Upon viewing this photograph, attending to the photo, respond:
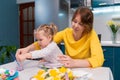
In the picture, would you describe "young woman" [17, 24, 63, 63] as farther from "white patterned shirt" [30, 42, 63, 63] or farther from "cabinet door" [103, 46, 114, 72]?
"cabinet door" [103, 46, 114, 72]

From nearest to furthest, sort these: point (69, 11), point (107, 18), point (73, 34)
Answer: point (73, 34) → point (107, 18) → point (69, 11)

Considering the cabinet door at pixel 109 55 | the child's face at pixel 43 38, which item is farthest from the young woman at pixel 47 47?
the cabinet door at pixel 109 55

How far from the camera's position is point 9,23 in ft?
16.8

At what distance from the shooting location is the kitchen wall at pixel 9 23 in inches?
195

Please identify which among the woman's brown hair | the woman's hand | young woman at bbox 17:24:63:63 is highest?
the woman's brown hair

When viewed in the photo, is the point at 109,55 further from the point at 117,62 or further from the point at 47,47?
the point at 47,47

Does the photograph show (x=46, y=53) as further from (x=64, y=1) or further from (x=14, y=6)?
(x=14, y=6)

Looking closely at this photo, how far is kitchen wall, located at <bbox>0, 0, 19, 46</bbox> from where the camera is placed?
495 cm

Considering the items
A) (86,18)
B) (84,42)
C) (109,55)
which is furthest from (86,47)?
(109,55)

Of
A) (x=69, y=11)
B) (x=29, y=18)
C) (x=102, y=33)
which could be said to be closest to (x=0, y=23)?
(x=29, y=18)

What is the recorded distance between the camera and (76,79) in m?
0.97

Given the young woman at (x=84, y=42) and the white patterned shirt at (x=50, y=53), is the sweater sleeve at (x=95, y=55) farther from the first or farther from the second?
the white patterned shirt at (x=50, y=53)

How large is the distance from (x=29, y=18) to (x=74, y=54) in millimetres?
4032

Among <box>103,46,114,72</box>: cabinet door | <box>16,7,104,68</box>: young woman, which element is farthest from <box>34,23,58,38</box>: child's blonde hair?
<box>103,46,114,72</box>: cabinet door
